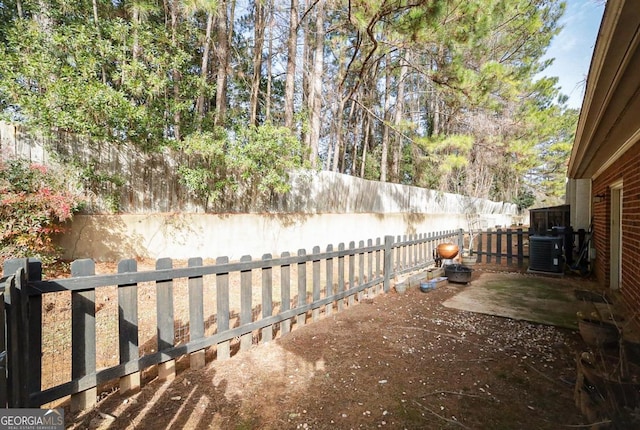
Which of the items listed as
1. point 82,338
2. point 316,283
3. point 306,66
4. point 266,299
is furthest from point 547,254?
point 306,66

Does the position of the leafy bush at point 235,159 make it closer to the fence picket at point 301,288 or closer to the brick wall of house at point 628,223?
the fence picket at point 301,288

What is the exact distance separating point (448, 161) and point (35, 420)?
10217mm

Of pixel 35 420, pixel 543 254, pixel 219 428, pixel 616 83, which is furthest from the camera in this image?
pixel 543 254

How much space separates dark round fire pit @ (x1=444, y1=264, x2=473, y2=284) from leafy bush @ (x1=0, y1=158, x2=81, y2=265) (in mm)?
6684

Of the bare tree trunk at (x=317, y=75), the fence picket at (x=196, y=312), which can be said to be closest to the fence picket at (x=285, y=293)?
the fence picket at (x=196, y=312)

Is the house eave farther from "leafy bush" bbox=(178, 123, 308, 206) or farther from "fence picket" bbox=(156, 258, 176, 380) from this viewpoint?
"leafy bush" bbox=(178, 123, 308, 206)

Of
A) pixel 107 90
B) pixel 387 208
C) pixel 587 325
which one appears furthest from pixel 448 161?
pixel 107 90

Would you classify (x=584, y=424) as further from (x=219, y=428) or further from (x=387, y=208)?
(x=387, y=208)

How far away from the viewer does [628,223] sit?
3.92 metres

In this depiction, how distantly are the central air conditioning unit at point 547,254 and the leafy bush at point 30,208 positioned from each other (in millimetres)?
9246

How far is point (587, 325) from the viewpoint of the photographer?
271 centimetres

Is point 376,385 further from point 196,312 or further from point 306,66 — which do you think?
point 306,66

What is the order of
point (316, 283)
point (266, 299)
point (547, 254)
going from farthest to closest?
point (547, 254) → point (316, 283) → point (266, 299)

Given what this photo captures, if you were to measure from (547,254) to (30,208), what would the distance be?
9.68 meters
